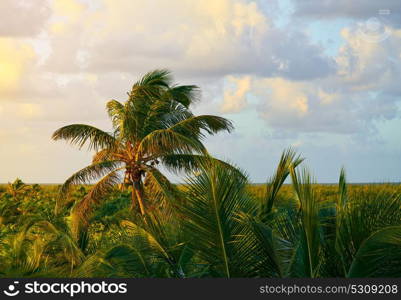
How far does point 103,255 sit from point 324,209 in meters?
2.88

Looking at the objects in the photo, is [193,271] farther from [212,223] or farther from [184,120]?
[184,120]

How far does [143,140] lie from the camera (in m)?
→ 18.0

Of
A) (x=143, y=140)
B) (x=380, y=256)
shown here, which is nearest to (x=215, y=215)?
(x=380, y=256)

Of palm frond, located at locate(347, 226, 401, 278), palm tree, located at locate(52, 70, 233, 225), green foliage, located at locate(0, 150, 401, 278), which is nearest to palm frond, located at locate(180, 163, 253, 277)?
green foliage, located at locate(0, 150, 401, 278)

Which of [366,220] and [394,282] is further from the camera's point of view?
[366,220]

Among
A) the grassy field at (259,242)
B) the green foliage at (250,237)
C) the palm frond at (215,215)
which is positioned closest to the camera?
the palm frond at (215,215)

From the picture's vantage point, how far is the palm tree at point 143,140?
1798cm

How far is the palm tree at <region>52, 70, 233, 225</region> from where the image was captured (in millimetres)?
17984

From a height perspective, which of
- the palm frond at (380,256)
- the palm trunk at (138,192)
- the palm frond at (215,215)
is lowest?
the palm frond at (380,256)

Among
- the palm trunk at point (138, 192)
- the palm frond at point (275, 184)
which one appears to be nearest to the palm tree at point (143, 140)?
the palm trunk at point (138, 192)

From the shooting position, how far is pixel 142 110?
19.6 metres

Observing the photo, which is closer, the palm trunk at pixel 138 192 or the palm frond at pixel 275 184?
the palm frond at pixel 275 184

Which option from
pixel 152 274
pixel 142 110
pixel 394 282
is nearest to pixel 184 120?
pixel 142 110

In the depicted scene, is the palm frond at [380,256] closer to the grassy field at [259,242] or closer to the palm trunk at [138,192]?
the grassy field at [259,242]
